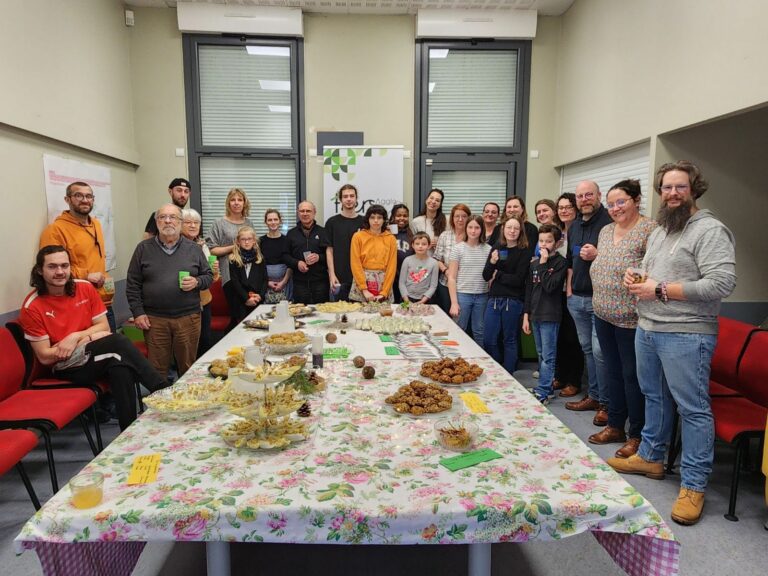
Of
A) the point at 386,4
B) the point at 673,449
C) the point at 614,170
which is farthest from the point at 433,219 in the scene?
the point at 673,449

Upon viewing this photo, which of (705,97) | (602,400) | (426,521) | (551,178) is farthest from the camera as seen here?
(551,178)

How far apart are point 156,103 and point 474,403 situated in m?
5.28

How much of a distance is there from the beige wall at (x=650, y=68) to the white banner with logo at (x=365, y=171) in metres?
1.91

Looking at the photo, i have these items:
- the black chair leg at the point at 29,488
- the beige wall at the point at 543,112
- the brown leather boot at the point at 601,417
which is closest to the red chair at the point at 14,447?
the black chair leg at the point at 29,488

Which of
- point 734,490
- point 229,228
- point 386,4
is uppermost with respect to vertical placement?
point 386,4

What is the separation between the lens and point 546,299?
3539 millimetres

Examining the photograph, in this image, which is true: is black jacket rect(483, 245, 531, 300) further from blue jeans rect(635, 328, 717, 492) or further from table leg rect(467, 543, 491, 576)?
table leg rect(467, 543, 491, 576)

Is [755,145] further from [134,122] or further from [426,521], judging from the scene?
[134,122]

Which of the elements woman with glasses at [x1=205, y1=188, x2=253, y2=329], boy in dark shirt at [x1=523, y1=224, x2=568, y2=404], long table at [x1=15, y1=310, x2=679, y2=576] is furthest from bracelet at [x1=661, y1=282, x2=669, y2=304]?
woman with glasses at [x1=205, y1=188, x2=253, y2=329]

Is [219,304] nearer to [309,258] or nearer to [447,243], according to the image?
[309,258]

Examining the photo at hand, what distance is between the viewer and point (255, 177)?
18.9ft

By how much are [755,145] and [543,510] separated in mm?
3737

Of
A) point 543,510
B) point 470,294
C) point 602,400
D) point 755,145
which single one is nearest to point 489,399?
point 543,510

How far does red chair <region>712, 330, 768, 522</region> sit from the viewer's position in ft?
7.41
